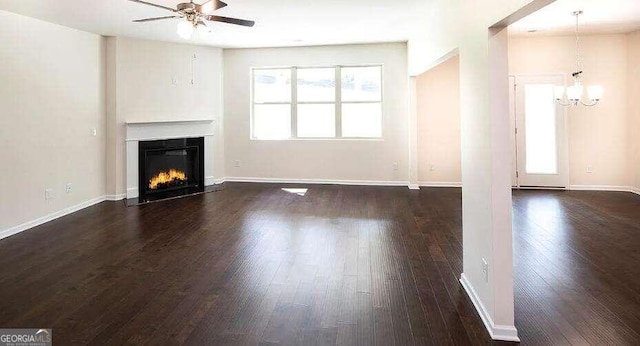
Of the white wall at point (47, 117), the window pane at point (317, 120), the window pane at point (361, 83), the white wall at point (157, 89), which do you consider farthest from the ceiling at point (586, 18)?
the white wall at point (47, 117)

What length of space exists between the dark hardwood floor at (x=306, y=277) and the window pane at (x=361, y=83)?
9.62 feet

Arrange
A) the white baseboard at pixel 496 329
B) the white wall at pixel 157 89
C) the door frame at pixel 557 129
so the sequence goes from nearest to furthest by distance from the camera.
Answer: the white baseboard at pixel 496 329 < the white wall at pixel 157 89 < the door frame at pixel 557 129

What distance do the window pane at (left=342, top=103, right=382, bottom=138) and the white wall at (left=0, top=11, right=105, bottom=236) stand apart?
4393mm

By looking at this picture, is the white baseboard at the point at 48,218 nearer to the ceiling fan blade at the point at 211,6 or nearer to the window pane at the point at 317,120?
the ceiling fan blade at the point at 211,6

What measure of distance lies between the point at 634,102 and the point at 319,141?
556 cm

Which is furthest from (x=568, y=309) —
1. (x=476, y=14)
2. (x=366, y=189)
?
(x=366, y=189)

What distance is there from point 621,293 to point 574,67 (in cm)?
538

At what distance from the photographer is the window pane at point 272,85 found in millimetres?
8211

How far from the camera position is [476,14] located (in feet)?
8.90

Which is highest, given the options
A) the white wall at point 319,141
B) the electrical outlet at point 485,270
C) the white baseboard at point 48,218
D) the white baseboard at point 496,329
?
the white wall at point 319,141

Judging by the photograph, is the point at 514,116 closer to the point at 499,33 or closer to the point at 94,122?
the point at 499,33

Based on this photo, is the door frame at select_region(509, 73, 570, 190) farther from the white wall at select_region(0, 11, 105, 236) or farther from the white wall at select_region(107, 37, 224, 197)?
the white wall at select_region(0, 11, 105, 236)

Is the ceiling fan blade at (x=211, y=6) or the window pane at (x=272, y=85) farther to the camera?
the window pane at (x=272, y=85)

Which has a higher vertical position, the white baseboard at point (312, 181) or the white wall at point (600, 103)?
the white wall at point (600, 103)
